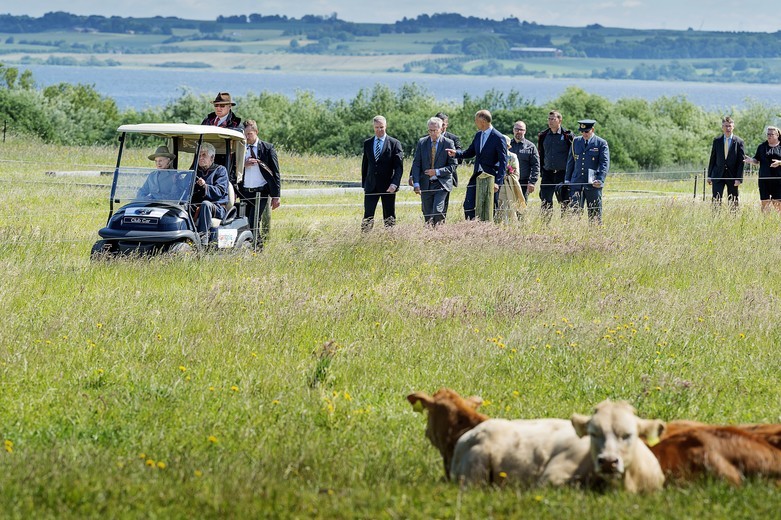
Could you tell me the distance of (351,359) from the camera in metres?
8.09

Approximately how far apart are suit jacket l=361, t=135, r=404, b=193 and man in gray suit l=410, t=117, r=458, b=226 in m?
0.26

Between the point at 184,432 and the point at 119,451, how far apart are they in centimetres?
49

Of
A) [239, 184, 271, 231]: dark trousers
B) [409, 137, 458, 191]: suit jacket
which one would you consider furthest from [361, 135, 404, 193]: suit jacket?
[239, 184, 271, 231]: dark trousers

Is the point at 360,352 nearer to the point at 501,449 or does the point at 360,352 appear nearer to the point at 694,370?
the point at 694,370

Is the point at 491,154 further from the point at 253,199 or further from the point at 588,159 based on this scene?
the point at 253,199

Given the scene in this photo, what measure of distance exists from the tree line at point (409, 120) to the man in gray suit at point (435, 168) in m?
24.8

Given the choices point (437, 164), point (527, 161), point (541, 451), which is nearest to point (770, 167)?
point (527, 161)

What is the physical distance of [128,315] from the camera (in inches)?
366

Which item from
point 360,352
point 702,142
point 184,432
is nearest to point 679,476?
point 184,432

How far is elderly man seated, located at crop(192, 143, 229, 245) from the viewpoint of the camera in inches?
518

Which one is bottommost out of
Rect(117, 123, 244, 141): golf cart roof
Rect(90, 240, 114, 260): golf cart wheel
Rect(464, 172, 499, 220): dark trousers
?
Rect(90, 240, 114, 260): golf cart wheel

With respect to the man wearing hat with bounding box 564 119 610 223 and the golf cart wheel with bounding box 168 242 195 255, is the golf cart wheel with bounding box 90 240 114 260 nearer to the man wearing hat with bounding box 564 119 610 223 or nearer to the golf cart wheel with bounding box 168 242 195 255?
the golf cart wheel with bounding box 168 242 195 255

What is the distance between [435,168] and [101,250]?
17.5ft

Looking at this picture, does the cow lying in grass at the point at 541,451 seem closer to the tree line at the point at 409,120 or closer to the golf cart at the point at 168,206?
the golf cart at the point at 168,206
